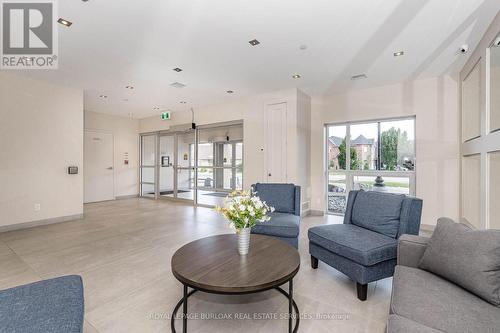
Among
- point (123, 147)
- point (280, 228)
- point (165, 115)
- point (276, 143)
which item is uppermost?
point (165, 115)

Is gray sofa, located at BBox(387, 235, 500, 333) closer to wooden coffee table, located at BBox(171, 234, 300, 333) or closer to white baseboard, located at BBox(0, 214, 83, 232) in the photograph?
wooden coffee table, located at BBox(171, 234, 300, 333)

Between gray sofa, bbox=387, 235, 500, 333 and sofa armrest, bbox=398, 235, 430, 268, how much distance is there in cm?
21

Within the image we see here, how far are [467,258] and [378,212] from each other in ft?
3.68

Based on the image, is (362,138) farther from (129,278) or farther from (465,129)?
(129,278)

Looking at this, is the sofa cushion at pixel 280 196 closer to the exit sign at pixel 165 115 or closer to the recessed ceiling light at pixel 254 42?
the recessed ceiling light at pixel 254 42

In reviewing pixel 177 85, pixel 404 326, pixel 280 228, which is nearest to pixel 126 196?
pixel 177 85

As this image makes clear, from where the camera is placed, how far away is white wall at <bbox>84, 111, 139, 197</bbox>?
25.0 ft

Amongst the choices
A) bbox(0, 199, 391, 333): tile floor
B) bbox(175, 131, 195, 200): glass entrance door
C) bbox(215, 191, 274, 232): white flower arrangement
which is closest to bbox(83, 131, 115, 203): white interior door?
bbox(175, 131, 195, 200): glass entrance door

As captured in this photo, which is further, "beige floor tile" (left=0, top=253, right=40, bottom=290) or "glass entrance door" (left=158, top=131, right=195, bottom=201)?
"glass entrance door" (left=158, top=131, right=195, bottom=201)

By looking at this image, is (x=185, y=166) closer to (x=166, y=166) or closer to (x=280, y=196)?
(x=166, y=166)

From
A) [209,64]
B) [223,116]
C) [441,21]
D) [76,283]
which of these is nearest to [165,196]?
[223,116]

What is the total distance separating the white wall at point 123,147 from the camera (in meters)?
7.63

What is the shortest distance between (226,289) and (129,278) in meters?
1.66

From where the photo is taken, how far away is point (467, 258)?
1469 mm
